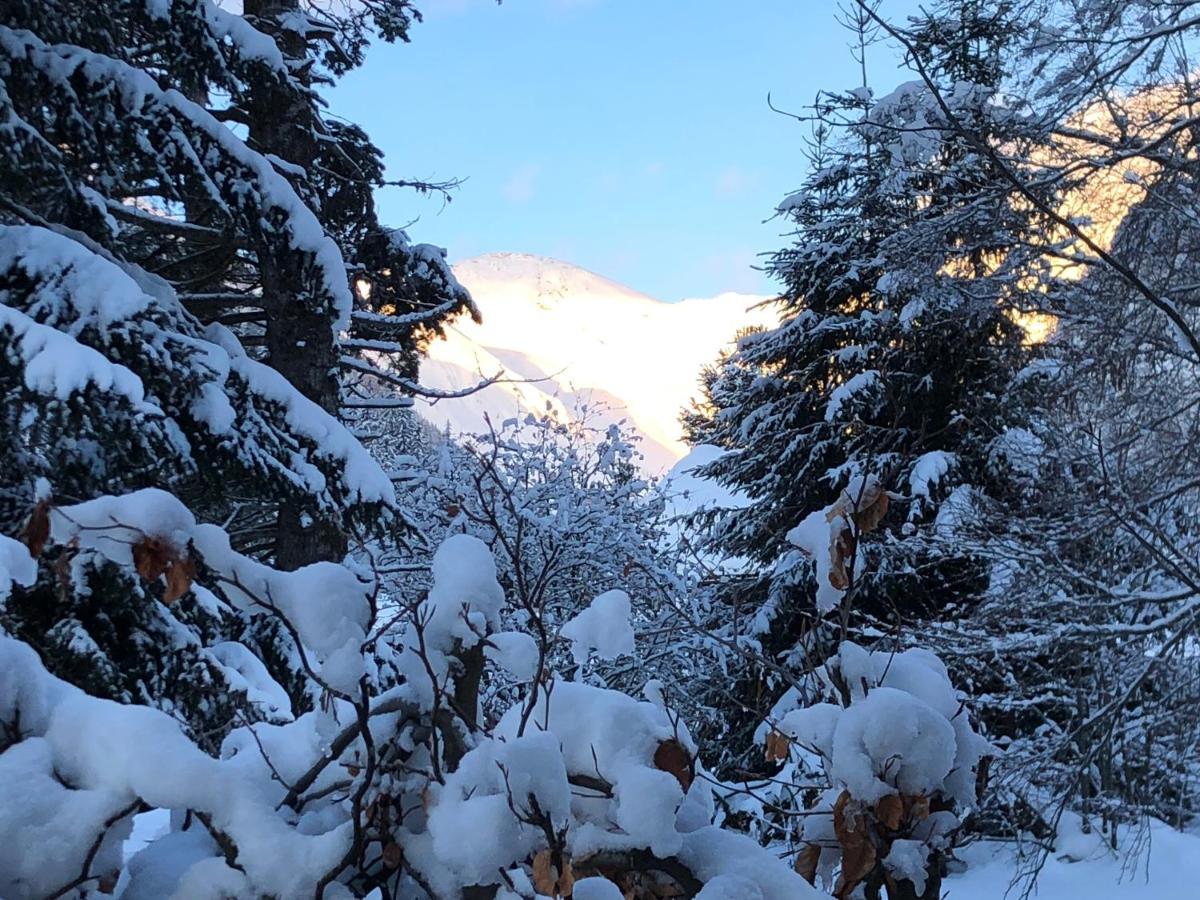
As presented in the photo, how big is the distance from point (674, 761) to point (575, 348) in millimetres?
32862

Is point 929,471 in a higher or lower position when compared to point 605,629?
higher

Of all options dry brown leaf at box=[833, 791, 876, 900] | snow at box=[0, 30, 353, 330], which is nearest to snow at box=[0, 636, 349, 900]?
dry brown leaf at box=[833, 791, 876, 900]

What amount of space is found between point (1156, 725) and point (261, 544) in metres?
5.77

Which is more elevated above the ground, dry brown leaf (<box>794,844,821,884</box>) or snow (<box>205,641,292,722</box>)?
snow (<box>205,641,292,722</box>)

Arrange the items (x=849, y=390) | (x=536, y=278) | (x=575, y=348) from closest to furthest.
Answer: (x=849, y=390), (x=575, y=348), (x=536, y=278)

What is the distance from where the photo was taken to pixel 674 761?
107 centimetres

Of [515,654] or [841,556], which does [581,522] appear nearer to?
[841,556]

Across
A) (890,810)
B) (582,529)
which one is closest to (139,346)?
(890,810)

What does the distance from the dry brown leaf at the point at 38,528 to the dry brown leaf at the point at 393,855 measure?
0.62m

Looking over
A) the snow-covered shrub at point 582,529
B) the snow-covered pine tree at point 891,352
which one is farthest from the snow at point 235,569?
the snow-covered shrub at point 582,529

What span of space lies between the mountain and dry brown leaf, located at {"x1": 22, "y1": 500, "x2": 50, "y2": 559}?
3.34 meters

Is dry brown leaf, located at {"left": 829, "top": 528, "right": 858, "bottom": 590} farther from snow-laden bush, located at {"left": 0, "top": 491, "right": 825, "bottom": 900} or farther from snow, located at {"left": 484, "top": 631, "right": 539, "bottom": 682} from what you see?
snow, located at {"left": 484, "top": 631, "right": 539, "bottom": 682}

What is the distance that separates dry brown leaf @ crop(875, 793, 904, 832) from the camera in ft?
3.37

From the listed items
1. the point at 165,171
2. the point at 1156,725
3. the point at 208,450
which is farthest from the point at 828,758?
the point at 1156,725
